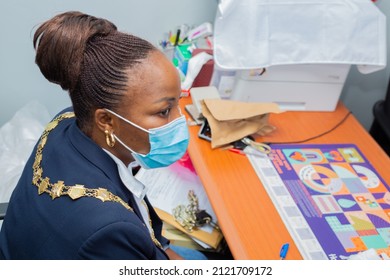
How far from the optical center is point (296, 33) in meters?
1.49

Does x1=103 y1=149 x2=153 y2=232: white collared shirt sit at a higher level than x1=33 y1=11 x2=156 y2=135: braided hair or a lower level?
lower

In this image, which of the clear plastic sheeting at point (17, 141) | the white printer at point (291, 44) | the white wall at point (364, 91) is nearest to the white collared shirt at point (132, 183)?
the white printer at point (291, 44)

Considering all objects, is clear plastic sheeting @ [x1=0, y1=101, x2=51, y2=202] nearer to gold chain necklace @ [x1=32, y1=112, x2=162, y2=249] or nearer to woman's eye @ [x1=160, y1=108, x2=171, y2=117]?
gold chain necklace @ [x1=32, y1=112, x2=162, y2=249]

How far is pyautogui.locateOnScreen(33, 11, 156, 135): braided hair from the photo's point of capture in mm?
877

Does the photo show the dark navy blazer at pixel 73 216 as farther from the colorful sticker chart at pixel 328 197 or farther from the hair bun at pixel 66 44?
the colorful sticker chart at pixel 328 197

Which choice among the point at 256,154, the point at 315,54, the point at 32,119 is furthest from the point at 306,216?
the point at 32,119

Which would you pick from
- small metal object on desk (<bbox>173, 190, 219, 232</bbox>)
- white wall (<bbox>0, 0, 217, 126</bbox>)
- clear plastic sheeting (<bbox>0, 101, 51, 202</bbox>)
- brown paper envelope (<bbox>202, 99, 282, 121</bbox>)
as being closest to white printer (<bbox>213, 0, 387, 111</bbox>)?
brown paper envelope (<bbox>202, 99, 282, 121</bbox>)

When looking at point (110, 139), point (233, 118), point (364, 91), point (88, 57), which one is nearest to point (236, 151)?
point (233, 118)

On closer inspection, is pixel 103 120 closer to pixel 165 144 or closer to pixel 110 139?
pixel 110 139

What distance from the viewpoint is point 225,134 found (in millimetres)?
1443

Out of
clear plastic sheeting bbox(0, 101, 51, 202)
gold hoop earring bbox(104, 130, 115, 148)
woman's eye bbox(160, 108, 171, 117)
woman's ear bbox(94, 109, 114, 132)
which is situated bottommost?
clear plastic sheeting bbox(0, 101, 51, 202)

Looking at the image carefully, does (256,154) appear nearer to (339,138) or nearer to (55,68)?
(339,138)

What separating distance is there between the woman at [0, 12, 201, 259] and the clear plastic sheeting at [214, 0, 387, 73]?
0.56 metres

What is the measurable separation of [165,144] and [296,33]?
75 cm
